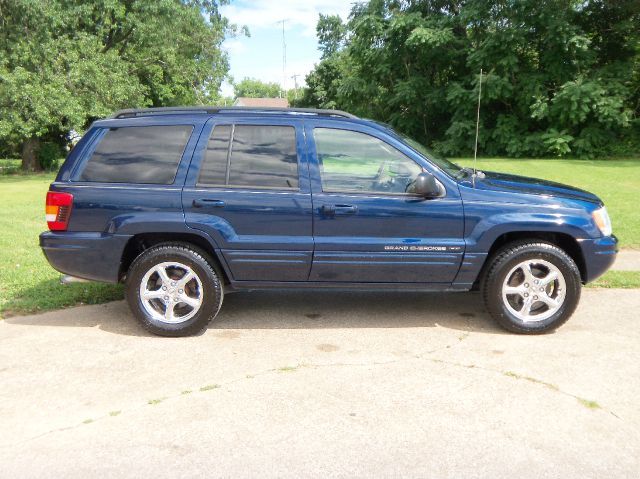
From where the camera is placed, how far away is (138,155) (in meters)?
4.89

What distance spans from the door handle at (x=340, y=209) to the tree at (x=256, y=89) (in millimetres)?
149444

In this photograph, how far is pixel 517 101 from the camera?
95.6 ft

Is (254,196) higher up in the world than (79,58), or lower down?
lower down

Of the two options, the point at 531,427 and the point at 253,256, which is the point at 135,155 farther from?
the point at 531,427

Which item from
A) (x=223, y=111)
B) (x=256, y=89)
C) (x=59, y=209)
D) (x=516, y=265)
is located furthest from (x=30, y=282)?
(x=256, y=89)

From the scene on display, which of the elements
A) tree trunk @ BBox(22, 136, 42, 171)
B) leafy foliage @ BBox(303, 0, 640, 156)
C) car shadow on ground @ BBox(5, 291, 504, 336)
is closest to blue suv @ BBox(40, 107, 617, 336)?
car shadow on ground @ BBox(5, 291, 504, 336)

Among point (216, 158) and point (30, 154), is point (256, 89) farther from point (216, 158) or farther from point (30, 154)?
point (216, 158)

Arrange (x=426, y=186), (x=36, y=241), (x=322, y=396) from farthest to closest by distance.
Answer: (x=36, y=241), (x=426, y=186), (x=322, y=396)

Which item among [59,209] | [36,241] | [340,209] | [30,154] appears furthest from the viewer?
[30,154]

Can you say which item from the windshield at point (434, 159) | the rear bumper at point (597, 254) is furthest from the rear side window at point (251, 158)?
the rear bumper at point (597, 254)

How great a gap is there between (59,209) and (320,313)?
2.42 meters

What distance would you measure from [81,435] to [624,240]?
300 inches

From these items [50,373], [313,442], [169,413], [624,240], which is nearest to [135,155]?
[50,373]

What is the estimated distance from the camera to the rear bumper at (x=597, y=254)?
4825 millimetres
